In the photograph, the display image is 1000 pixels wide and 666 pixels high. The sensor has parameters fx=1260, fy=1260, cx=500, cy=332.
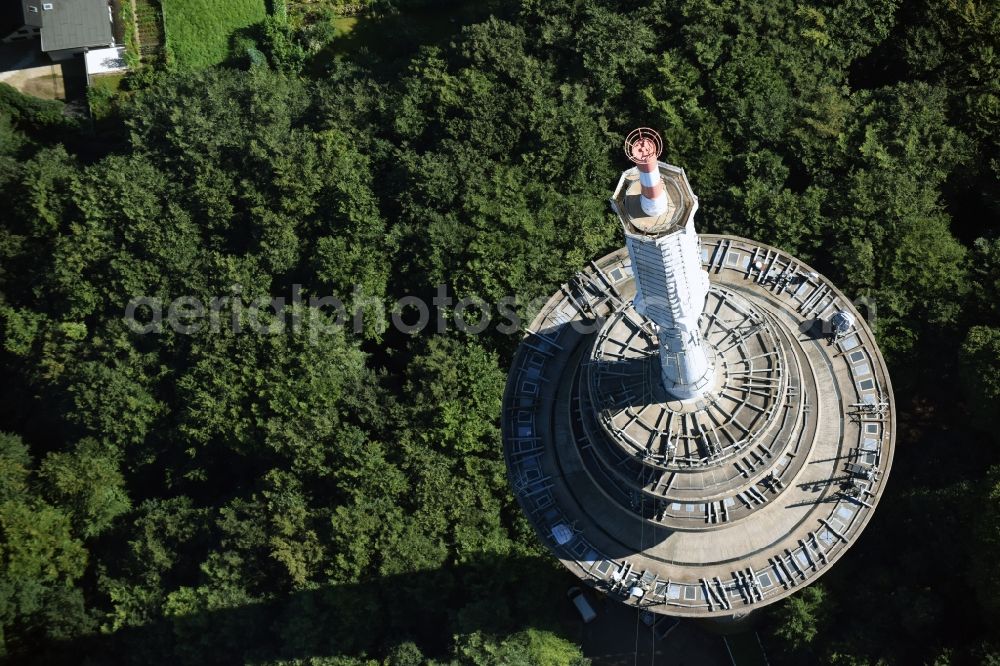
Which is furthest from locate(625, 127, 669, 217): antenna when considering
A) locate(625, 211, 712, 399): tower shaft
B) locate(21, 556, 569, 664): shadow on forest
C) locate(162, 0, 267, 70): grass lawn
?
A: locate(162, 0, 267, 70): grass lawn

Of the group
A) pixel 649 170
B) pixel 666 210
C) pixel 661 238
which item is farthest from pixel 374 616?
pixel 649 170

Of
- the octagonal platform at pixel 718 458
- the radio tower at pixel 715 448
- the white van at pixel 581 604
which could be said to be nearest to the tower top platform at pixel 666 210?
the radio tower at pixel 715 448

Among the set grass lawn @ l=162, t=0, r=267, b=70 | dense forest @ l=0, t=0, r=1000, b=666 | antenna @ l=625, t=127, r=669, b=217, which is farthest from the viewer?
grass lawn @ l=162, t=0, r=267, b=70

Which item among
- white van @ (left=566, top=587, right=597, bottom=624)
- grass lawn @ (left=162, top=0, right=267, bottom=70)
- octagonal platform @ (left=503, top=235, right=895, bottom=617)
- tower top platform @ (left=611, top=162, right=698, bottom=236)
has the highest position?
grass lawn @ (left=162, top=0, right=267, bottom=70)

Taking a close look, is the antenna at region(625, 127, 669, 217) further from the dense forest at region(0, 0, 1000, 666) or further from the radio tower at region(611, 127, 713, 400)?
the dense forest at region(0, 0, 1000, 666)

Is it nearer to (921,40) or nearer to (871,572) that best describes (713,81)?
(921,40)

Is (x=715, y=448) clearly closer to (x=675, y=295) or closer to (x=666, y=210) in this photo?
(x=675, y=295)
